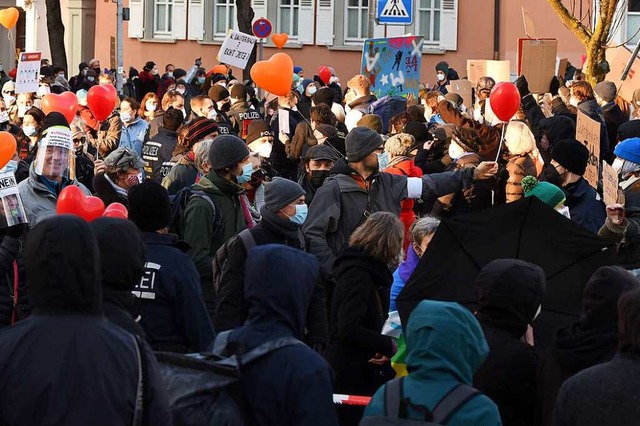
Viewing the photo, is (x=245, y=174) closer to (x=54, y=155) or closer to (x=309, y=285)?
(x=54, y=155)

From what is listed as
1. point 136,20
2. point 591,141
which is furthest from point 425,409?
point 136,20

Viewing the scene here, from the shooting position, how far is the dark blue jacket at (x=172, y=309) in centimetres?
683

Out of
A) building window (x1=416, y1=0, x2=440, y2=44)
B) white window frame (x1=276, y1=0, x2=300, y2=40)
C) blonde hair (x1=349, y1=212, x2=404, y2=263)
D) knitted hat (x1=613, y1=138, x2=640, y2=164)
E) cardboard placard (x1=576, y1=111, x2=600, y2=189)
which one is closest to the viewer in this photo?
blonde hair (x1=349, y1=212, x2=404, y2=263)

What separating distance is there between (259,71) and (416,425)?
38.0ft

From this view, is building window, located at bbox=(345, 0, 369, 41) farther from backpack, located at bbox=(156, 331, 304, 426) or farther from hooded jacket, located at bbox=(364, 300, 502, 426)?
hooded jacket, located at bbox=(364, 300, 502, 426)

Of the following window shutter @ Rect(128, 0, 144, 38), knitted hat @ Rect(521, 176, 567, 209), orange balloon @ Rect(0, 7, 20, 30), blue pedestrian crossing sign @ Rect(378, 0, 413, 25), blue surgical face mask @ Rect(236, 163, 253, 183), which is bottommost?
knitted hat @ Rect(521, 176, 567, 209)

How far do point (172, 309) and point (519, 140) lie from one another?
4904 millimetres

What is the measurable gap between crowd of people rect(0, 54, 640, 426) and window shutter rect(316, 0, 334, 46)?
28.4 meters

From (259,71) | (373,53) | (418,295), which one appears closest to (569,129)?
(259,71)

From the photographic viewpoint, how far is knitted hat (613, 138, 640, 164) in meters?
10.1

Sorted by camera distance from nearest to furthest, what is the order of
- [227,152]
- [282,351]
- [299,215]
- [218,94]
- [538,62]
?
[282,351] → [299,215] → [227,152] → [538,62] → [218,94]

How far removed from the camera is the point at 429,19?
42.7 metres

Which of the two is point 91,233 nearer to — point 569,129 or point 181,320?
point 181,320

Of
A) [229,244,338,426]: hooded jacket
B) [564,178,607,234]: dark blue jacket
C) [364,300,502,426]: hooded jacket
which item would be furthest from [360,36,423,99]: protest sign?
[364,300,502,426]: hooded jacket
